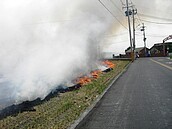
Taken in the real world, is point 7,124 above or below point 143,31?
below

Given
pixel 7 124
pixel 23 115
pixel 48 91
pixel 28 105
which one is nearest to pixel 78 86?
pixel 48 91

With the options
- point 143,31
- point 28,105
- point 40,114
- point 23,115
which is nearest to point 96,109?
point 40,114

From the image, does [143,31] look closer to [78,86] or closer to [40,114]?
[78,86]

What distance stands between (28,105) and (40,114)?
87.0 inches

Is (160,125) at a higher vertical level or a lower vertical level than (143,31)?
lower

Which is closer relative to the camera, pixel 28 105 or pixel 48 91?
pixel 28 105

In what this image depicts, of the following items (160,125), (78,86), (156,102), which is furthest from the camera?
(78,86)

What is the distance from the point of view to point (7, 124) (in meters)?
8.48

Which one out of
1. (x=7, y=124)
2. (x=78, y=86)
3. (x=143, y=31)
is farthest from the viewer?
(x=143, y=31)

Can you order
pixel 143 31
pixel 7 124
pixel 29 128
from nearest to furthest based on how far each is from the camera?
1. pixel 29 128
2. pixel 7 124
3. pixel 143 31

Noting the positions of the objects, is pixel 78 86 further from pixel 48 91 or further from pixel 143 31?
pixel 143 31

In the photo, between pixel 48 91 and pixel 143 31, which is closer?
pixel 48 91

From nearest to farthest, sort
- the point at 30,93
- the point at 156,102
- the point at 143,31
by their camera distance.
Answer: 1. the point at 156,102
2. the point at 30,93
3. the point at 143,31

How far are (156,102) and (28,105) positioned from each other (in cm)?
528
